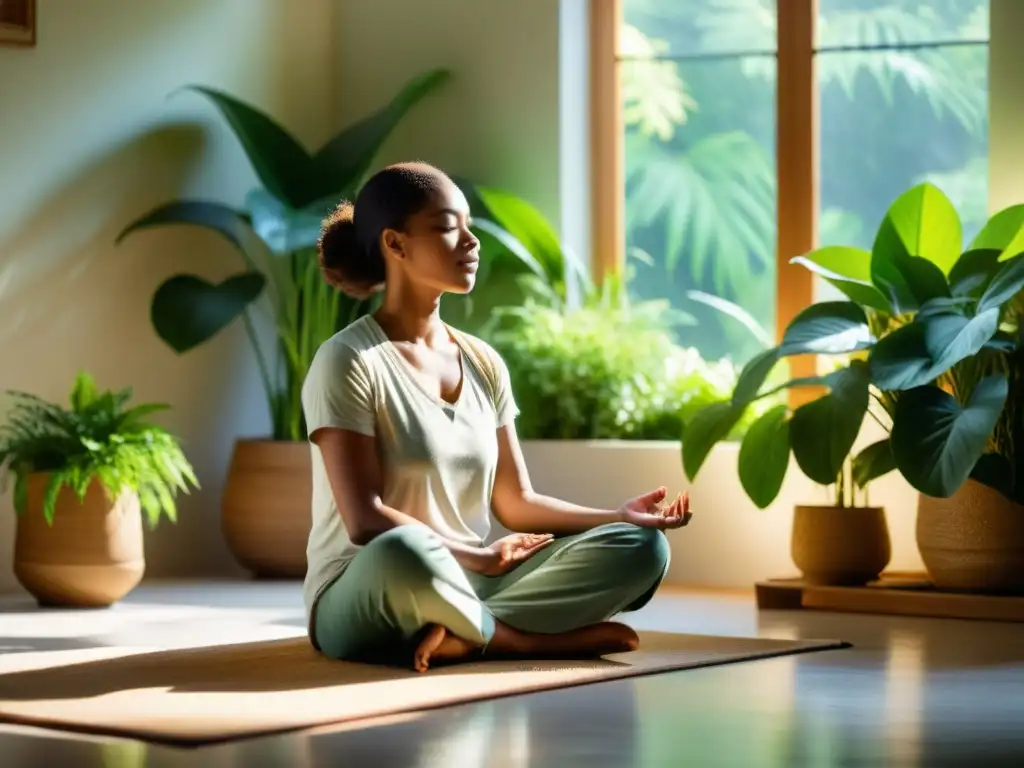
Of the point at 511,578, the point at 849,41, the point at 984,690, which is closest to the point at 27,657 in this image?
the point at 511,578

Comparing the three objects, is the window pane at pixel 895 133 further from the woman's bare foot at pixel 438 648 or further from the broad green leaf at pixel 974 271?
the woman's bare foot at pixel 438 648

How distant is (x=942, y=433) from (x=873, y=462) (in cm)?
49

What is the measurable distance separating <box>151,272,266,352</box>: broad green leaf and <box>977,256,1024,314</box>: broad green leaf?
2189 millimetres

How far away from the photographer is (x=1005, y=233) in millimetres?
5012

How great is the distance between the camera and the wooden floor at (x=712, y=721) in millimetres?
2723

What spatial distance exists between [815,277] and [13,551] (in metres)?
2.52

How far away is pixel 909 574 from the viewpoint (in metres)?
5.32

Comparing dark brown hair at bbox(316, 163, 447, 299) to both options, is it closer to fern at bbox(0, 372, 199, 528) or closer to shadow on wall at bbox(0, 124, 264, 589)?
fern at bbox(0, 372, 199, 528)

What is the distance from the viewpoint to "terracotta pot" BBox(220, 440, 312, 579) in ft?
19.3

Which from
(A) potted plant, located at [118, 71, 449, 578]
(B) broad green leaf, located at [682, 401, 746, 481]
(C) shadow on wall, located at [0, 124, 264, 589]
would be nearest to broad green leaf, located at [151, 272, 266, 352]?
(A) potted plant, located at [118, 71, 449, 578]

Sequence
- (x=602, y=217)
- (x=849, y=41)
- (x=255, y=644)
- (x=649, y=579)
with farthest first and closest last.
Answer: (x=602, y=217) → (x=849, y=41) → (x=255, y=644) → (x=649, y=579)

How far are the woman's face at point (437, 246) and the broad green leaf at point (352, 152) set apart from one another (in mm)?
2352

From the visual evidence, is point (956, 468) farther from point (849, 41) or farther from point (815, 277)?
point (849, 41)

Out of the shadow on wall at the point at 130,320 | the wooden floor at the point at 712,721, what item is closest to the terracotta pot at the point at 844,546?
the wooden floor at the point at 712,721
